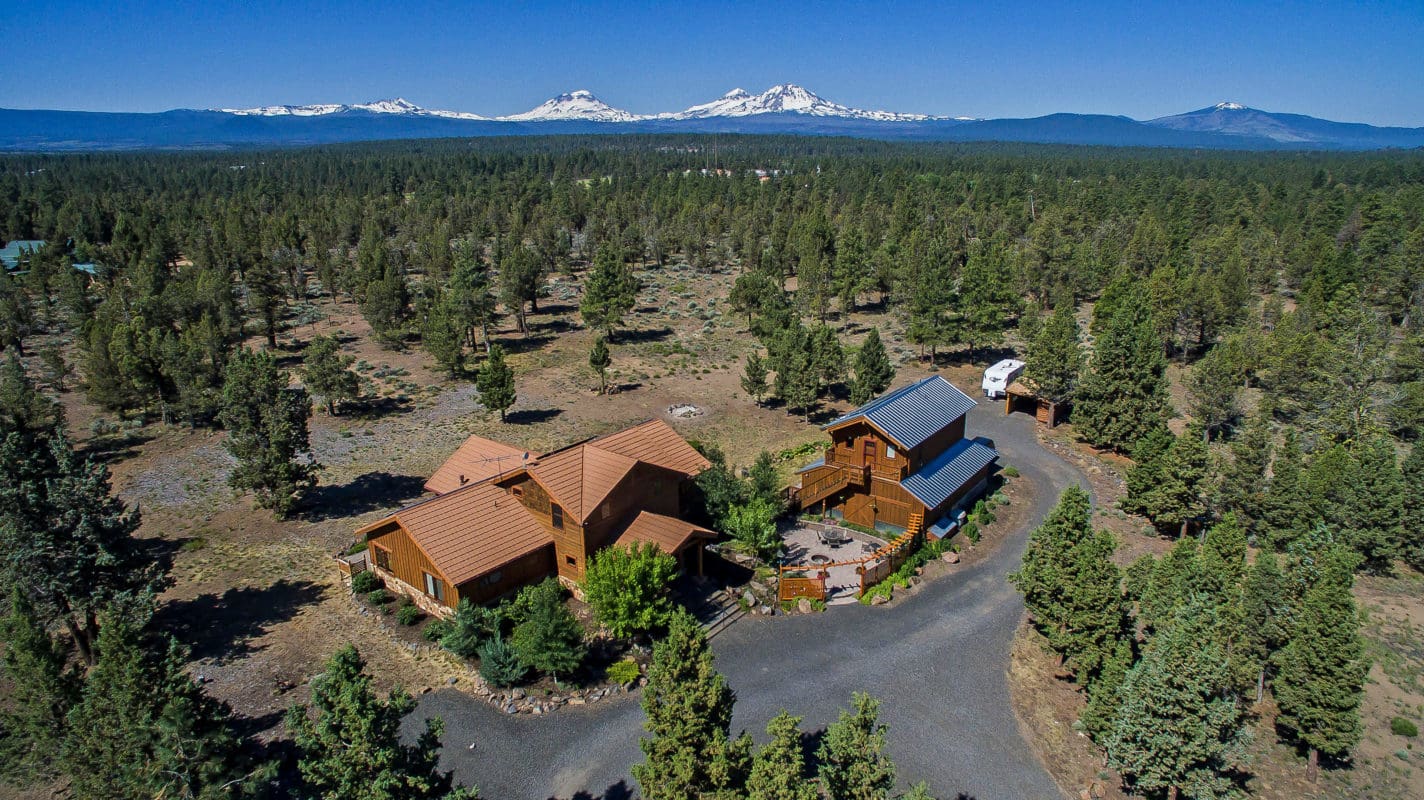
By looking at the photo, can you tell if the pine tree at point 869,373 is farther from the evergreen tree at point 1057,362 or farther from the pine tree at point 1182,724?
the pine tree at point 1182,724

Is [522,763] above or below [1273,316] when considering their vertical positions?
below

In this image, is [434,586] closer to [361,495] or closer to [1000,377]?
[361,495]

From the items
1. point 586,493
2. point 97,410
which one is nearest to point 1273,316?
point 586,493

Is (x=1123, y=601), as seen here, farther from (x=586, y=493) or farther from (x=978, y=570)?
(x=586, y=493)

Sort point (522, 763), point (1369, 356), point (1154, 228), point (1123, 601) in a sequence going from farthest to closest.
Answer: point (1154, 228) < point (1369, 356) < point (1123, 601) < point (522, 763)

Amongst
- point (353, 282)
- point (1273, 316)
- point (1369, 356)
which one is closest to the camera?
point (1369, 356)

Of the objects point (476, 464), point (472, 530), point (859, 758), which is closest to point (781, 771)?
point (859, 758)
